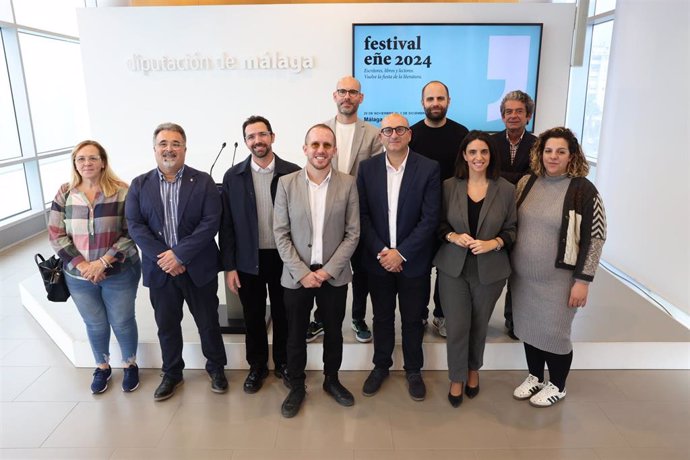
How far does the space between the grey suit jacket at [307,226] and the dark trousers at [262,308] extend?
204 millimetres

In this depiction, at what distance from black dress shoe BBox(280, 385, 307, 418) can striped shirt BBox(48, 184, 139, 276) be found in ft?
4.27

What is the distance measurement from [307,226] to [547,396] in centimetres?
181

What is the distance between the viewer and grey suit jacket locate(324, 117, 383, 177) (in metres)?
3.20

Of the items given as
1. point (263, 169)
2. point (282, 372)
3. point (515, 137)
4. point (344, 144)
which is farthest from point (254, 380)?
point (515, 137)

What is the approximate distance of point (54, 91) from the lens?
880 cm

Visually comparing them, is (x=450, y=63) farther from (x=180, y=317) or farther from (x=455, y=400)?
(x=180, y=317)

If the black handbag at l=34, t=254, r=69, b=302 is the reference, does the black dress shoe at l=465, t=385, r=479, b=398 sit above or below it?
below

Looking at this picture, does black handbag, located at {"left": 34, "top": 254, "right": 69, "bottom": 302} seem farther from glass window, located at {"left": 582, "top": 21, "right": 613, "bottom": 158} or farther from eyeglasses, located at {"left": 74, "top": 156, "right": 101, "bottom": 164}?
glass window, located at {"left": 582, "top": 21, "right": 613, "bottom": 158}

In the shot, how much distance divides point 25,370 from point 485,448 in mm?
3174

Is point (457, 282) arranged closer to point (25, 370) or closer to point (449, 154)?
point (449, 154)

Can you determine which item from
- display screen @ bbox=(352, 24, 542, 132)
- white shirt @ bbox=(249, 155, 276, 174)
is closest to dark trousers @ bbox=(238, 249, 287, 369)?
white shirt @ bbox=(249, 155, 276, 174)

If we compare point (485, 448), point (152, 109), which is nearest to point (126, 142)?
point (152, 109)

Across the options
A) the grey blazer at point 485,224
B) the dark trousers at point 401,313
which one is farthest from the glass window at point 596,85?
the dark trousers at point 401,313

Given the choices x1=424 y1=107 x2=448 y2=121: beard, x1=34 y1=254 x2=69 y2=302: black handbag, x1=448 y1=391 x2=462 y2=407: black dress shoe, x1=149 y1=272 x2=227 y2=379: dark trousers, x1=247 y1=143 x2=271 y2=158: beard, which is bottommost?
x1=448 y1=391 x2=462 y2=407: black dress shoe
